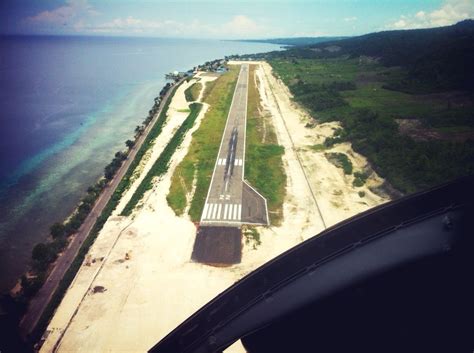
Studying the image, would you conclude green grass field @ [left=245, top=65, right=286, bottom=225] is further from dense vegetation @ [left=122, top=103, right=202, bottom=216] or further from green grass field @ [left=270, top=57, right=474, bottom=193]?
dense vegetation @ [left=122, top=103, right=202, bottom=216]

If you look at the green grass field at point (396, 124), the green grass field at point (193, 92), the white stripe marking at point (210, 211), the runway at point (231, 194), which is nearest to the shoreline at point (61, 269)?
the white stripe marking at point (210, 211)

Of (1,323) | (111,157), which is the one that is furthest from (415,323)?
(111,157)

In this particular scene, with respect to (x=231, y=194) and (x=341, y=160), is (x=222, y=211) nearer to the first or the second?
(x=231, y=194)

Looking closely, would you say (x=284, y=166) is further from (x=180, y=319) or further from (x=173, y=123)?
(x=173, y=123)

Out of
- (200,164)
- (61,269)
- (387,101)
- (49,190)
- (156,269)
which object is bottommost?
(61,269)

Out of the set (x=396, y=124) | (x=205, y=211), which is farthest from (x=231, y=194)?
(x=396, y=124)

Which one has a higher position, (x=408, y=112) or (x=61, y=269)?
(x=408, y=112)

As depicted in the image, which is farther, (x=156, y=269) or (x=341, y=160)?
(x=341, y=160)
